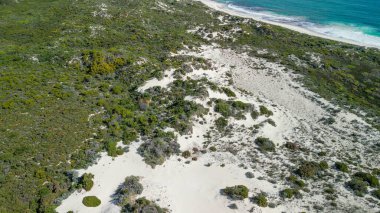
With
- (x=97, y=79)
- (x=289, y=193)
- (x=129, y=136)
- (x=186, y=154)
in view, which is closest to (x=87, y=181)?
(x=129, y=136)

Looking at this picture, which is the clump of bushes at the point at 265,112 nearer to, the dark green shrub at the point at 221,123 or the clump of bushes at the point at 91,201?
the dark green shrub at the point at 221,123

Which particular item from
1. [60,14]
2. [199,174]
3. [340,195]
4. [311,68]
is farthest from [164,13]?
[340,195]

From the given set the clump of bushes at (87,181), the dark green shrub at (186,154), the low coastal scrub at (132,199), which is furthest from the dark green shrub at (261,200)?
the clump of bushes at (87,181)

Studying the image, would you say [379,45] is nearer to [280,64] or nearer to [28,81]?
[280,64]

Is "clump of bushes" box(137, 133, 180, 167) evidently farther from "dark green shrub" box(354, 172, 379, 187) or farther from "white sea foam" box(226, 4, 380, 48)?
"white sea foam" box(226, 4, 380, 48)

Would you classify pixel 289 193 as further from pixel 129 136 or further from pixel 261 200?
pixel 129 136

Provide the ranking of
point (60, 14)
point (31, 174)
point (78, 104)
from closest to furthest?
point (31, 174) < point (78, 104) < point (60, 14)

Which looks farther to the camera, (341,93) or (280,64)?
(280,64)
